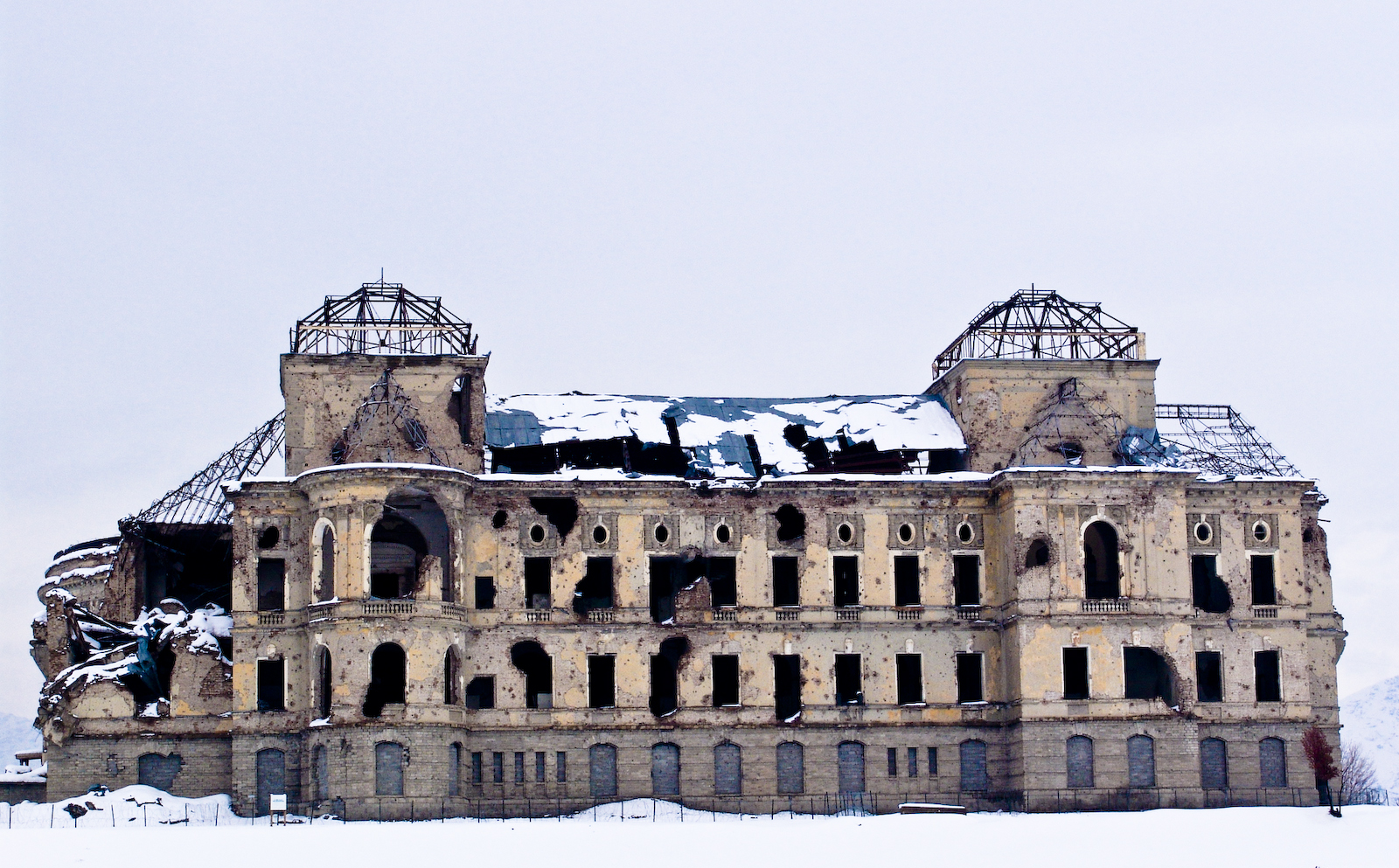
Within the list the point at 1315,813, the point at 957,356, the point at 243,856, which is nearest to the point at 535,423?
the point at 957,356

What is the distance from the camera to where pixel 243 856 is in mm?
57406

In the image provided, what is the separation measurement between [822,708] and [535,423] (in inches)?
630

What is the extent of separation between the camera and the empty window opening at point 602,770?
74.1 metres

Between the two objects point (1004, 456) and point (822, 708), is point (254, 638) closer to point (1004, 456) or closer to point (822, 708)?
point (822, 708)

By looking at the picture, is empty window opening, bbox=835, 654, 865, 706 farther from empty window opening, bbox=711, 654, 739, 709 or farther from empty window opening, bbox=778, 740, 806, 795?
empty window opening, bbox=711, 654, 739, 709

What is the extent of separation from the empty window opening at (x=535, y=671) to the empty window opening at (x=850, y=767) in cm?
1123

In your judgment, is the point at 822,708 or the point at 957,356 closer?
the point at 822,708

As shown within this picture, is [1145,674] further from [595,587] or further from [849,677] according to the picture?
[595,587]

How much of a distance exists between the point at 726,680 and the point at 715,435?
999 centimetres

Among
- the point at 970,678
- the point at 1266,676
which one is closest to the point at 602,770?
the point at 970,678

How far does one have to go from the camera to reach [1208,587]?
79.2 m

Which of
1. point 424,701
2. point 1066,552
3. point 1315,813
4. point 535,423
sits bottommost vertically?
point 1315,813

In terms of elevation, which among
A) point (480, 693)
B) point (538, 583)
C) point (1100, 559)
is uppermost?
point (1100, 559)

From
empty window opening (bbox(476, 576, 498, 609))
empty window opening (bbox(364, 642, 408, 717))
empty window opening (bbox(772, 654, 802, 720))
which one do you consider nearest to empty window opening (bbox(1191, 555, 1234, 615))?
empty window opening (bbox(772, 654, 802, 720))
